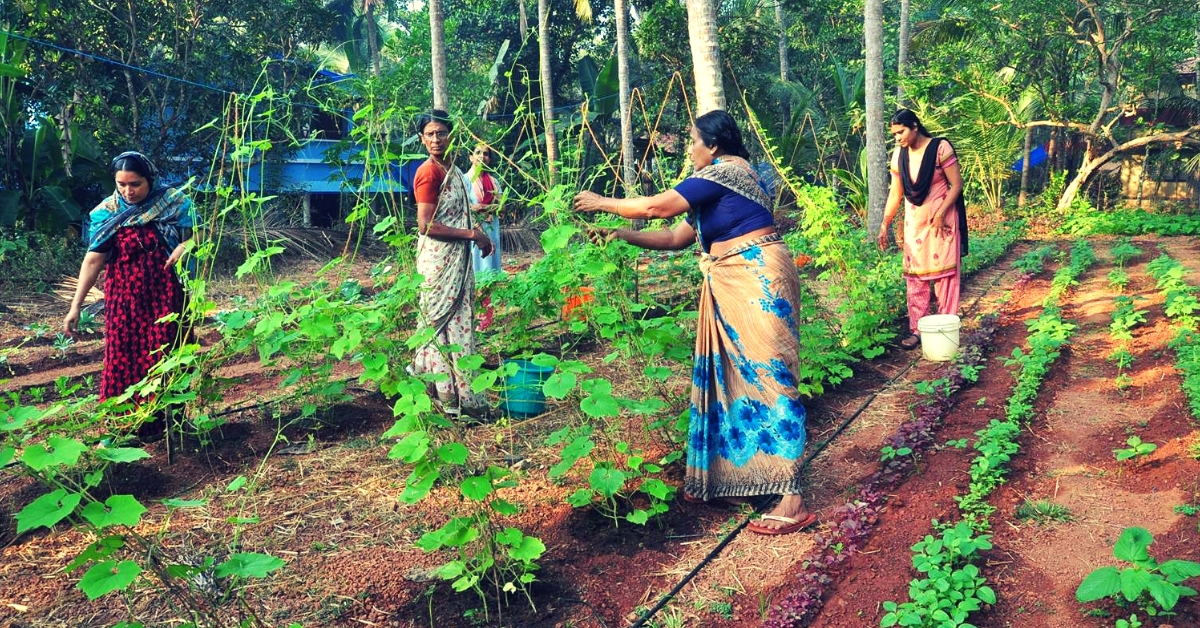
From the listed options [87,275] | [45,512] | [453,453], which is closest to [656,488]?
[453,453]

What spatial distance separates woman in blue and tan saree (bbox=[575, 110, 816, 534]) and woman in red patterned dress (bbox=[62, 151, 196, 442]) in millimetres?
2453

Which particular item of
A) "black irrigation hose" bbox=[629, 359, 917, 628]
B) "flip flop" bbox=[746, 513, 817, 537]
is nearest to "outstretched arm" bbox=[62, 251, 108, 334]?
"black irrigation hose" bbox=[629, 359, 917, 628]

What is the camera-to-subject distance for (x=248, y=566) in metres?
2.15

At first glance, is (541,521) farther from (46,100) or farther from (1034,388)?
(46,100)

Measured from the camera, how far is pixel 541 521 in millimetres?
3479

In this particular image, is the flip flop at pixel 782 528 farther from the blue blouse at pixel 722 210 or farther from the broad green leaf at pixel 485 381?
the broad green leaf at pixel 485 381

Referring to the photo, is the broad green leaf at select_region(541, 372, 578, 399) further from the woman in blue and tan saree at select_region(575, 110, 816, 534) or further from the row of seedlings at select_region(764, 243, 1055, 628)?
the row of seedlings at select_region(764, 243, 1055, 628)

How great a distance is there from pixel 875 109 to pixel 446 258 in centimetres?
769

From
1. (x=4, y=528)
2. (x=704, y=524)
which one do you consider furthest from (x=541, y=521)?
(x=4, y=528)

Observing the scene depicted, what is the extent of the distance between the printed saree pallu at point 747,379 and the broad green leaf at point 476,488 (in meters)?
1.13

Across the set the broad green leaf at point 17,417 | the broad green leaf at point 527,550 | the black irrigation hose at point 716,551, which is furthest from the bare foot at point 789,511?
the broad green leaf at point 17,417

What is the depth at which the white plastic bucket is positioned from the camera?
18.1ft

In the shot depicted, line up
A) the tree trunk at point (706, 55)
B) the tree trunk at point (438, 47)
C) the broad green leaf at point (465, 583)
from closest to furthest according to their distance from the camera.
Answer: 1. the broad green leaf at point (465, 583)
2. the tree trunk at point (706, 55)
3. the tree trunk at point (438, 47)

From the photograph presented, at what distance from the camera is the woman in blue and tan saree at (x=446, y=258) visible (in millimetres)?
4398
